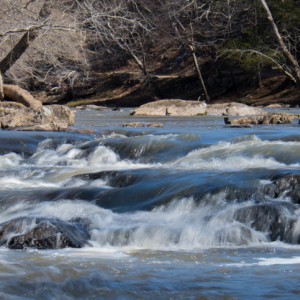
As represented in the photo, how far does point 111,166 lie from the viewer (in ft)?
40.2

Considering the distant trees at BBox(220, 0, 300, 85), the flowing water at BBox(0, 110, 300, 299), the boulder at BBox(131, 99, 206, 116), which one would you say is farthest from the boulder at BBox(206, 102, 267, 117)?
the flowing water at BBox(0, 110, 300, 299)

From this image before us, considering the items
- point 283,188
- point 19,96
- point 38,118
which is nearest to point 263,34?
point 19,96

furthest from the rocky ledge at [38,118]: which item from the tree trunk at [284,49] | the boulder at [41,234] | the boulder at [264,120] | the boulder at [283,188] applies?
the tree trunk at [284,49]

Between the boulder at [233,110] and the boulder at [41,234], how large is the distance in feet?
50.1

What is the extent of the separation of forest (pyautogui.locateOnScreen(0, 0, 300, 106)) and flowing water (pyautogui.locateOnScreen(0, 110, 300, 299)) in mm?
7216

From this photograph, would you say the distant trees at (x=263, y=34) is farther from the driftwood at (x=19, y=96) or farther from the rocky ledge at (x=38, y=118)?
the rocky ledge at (x=38, y=118)

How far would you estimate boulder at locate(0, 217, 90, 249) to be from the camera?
7312 millimetres

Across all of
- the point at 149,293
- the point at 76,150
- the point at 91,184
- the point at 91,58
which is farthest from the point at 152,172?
the point at 91,58

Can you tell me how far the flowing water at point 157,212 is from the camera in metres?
5.57

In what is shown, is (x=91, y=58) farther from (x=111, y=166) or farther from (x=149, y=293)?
(x=149, y=293)

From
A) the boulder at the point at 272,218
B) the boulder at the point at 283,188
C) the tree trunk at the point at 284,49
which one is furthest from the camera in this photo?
the tree trunk at the point at 284,49

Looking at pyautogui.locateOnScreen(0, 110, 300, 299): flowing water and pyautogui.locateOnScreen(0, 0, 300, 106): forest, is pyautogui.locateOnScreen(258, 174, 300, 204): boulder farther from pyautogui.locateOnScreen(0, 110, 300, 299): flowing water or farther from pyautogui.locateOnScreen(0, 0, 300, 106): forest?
pyautogui.locateOnScreen(0, 0, 300, 106): forest

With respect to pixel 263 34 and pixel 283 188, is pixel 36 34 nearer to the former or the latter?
pixel 283 188

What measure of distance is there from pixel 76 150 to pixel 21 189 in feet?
9.77
